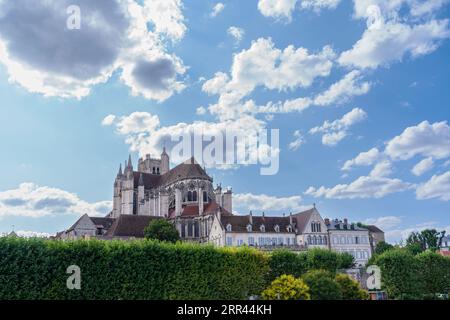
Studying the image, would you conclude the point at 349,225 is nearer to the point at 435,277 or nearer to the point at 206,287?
the point at 435,277

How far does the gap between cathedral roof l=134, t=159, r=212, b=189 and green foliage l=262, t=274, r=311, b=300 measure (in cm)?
6849

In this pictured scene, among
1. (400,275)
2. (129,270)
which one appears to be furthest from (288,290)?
(400,275)

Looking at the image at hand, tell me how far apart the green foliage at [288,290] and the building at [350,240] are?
158 ft

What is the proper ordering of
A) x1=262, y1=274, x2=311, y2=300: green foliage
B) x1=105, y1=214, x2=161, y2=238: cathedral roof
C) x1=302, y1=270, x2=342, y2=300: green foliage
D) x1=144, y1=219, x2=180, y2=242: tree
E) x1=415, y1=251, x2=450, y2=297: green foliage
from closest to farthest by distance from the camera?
x1=302, y1=270, x2=342, y2=300: green foliage, x1=262, y1=274, x2=311, y2=300: green foliage, x1=415, y1=251, x2=450, y2=297: green foliage, x1=144, y1=219, x2=180, y2=242: tree, x1=105, y1=214, x2=161, y2=238: cathedral roof

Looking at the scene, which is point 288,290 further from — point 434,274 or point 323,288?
point 434,274

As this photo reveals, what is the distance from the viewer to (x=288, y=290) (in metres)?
29.8

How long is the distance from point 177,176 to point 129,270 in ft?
239

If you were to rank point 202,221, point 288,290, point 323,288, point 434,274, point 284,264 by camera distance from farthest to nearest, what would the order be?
point 202,221
point 434,274
point 284,264
point 288,290
point 323,288

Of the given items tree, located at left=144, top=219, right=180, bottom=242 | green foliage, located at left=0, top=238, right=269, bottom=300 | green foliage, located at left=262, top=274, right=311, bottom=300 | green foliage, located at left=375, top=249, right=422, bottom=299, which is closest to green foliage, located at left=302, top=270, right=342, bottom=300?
green foliage, located at left=262, top=274, right=311, bottom=300

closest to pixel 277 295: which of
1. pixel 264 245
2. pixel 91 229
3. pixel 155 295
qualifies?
pixel 155 295

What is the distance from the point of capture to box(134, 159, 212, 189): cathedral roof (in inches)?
3927

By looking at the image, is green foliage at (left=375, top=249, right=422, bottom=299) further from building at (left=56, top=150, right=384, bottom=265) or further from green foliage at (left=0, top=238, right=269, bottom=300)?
building at (left=56, top=150, right=384, bottom=265)
